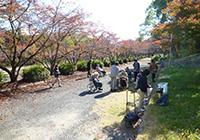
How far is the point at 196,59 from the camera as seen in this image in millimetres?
12648

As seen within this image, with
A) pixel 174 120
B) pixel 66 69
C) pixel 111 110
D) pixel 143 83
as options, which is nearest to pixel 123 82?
pixel 111 110

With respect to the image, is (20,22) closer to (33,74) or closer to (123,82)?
(33,74)

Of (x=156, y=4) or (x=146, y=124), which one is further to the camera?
(x=156, y=4)

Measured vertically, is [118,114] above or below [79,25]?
below

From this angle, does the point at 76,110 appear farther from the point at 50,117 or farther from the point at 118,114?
the point at 118,114

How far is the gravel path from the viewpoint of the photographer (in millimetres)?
3564

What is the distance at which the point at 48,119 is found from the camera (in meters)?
4.45

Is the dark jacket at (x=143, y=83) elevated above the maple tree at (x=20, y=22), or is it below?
below

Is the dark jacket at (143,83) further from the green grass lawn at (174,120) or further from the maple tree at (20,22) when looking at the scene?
the maple tree at (20,22)

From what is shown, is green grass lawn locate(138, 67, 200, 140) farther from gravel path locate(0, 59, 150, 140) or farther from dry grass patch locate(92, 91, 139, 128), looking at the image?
gravel path locate(0, 59, 150, 140)

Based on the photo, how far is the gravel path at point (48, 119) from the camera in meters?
3.56

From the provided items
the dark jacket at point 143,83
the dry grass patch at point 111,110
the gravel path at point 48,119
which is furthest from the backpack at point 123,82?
the dark jacket at point 143,83

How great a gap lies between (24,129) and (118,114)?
3.38 m

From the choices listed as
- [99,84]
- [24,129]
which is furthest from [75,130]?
[99,84]
